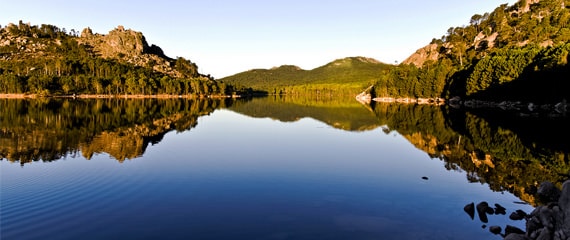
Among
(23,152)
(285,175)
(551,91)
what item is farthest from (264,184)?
(551,91)

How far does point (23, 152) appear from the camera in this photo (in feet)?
112

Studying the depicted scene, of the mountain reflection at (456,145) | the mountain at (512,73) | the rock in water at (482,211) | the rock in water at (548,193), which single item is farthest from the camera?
the mountain at (512,73)

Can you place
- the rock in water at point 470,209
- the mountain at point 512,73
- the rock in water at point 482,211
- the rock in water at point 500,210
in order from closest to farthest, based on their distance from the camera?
the rock in water at point 482,211
the rock in water at point 470,209
the rock in water at point 500,210
the mountain at point 512,73

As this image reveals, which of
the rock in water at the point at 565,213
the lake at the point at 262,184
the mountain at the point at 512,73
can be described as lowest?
the lake at the point at 262,184

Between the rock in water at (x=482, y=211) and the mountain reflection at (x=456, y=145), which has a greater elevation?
the mountain reflection at (x=456, y=145)

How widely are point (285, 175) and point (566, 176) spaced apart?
21089 millimetres

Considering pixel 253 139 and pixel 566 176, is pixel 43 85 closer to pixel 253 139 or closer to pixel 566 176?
pixel 253 139

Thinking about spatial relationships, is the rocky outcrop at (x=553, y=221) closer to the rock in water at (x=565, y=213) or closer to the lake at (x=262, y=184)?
the rock in water at (x=565, y=213)

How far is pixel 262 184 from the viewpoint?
81.5ft

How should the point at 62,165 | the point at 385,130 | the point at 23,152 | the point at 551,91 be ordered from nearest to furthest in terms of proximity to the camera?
the point at 62,165 < the point at 23,152 < the point at 385,130 < the point at 551,91

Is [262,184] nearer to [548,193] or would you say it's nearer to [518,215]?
[518,215]

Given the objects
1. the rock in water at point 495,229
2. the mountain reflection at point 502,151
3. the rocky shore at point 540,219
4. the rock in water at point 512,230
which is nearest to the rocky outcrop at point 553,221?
the rocky shore at point 540,219

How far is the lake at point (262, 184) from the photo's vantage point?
1675 centimetres

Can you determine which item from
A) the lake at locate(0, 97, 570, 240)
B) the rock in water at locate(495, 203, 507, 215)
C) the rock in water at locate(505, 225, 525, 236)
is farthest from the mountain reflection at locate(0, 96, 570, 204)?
the rock in water at locate(505, 225, 525, 236)
